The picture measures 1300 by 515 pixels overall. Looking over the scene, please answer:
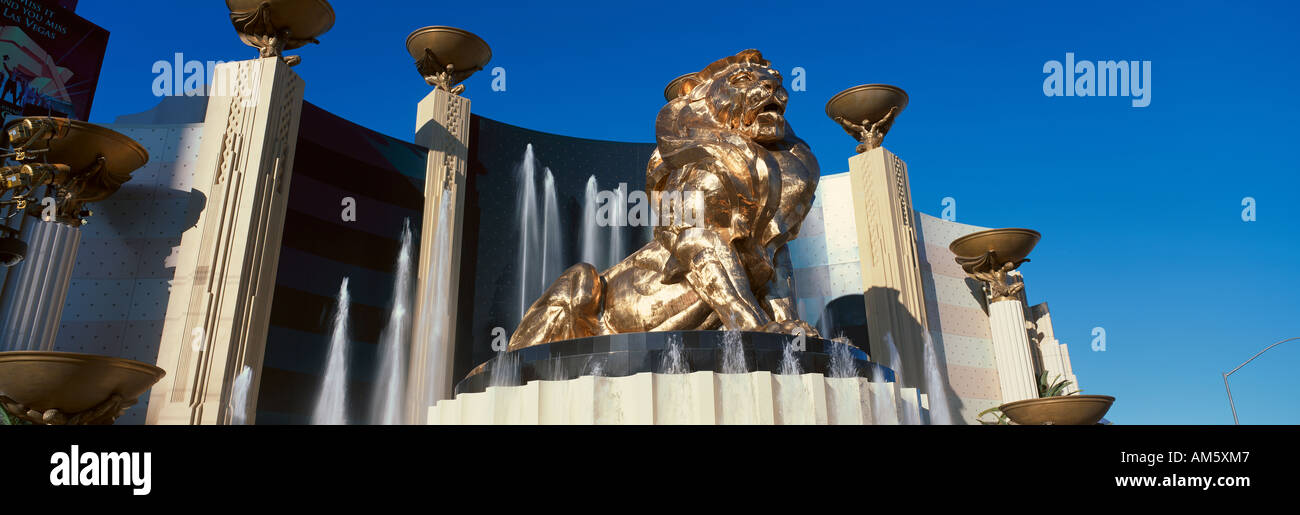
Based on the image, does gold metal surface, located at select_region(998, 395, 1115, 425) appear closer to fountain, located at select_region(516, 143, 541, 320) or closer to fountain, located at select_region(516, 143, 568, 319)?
fountain, located at select_region(516, 143, 568, 319)

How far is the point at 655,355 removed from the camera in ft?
15.0

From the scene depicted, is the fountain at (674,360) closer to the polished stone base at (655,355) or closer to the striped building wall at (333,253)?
the polished stone base at (655,355)

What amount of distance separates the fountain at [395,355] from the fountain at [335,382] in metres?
0.54

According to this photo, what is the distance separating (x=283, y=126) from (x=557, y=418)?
8582mm

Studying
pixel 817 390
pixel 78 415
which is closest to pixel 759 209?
pixel 817 390

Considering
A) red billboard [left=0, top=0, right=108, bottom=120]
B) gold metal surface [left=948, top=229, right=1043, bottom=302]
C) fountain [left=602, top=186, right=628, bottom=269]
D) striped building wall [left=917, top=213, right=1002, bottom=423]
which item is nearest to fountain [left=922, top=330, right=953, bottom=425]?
striped building wall [left=917, top=213, right=1002, bottom=423]

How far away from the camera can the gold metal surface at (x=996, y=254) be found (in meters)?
14.0

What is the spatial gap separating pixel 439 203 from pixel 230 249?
4.06m

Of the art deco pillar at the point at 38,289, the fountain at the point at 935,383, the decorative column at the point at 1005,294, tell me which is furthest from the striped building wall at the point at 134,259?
the decorative column at the point at 1005,294

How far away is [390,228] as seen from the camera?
45.1 ft

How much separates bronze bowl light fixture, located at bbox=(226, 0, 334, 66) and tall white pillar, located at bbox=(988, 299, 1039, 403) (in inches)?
521

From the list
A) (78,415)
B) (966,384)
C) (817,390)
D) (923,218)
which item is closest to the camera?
(817,390)
